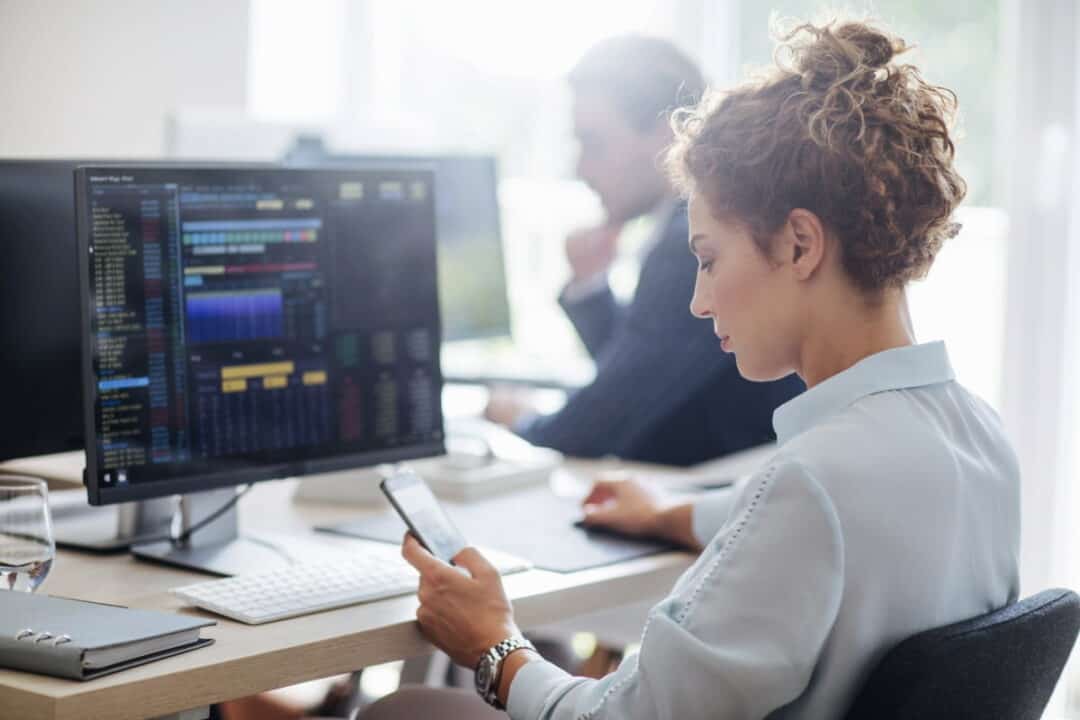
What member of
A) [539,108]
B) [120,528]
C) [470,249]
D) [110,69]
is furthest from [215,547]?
[539,108]

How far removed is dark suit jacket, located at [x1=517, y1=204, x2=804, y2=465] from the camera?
239 centimetres

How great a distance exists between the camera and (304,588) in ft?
4.65

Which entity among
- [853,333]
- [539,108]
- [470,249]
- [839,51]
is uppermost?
[539,108]

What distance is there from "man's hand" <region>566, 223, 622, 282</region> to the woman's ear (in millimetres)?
1753

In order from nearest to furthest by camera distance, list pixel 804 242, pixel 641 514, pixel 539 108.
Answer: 1. pixel 804 242
2. pixel 641 514
3. pixel 539 108

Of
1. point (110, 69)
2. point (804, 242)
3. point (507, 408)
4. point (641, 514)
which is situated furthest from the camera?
point (110, 69)

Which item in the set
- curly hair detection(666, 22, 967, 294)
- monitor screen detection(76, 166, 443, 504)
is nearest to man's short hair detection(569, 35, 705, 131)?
monitor screen detection(76, 166, 443, 504)

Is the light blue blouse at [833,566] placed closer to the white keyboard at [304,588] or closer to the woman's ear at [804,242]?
the woman's ear at [804,242]

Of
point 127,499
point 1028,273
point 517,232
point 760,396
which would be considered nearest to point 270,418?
point 127,499

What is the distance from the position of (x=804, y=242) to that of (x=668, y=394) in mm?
1294

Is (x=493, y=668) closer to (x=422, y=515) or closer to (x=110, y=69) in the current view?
(x=422, y=515)

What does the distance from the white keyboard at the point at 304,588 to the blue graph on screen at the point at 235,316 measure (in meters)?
0.29

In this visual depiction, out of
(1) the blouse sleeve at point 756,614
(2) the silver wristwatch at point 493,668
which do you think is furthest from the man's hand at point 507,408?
(1) the blouse sleeve at point 756,614

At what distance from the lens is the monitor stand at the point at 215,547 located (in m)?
1.54
